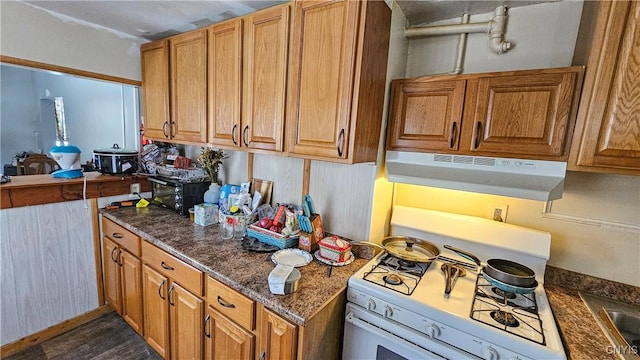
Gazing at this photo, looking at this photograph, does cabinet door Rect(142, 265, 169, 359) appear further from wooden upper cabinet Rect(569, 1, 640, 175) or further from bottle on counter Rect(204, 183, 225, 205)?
wooden upper cabinet Rect(569, 1, 640, 175)

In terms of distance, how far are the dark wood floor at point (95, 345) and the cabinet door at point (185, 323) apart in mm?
516

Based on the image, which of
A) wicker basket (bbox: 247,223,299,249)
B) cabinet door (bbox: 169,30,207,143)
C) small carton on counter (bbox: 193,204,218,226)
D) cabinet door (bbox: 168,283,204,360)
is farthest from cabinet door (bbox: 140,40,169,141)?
cabinet door (bbox: 168,283,204,360)

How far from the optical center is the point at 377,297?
1199 millimetres

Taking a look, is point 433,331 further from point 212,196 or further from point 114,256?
point 114,256

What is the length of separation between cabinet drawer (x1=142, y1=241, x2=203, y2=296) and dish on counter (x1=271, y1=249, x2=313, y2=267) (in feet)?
1.33

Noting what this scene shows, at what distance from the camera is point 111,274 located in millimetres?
2102

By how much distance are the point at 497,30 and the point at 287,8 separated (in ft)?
3.69

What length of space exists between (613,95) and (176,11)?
7.73ft

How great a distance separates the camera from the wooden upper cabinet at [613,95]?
979mm

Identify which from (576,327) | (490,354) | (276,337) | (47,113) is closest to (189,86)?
(276,337)

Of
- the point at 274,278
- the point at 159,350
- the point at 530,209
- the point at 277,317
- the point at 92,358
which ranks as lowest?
the point at 92,358

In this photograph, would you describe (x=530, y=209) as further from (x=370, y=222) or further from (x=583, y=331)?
(x=370, y=222)

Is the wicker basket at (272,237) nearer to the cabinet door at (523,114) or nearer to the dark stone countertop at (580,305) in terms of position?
the cabinet door at (523,114)

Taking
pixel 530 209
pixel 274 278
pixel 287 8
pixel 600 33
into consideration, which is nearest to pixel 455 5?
pixel 600 33
